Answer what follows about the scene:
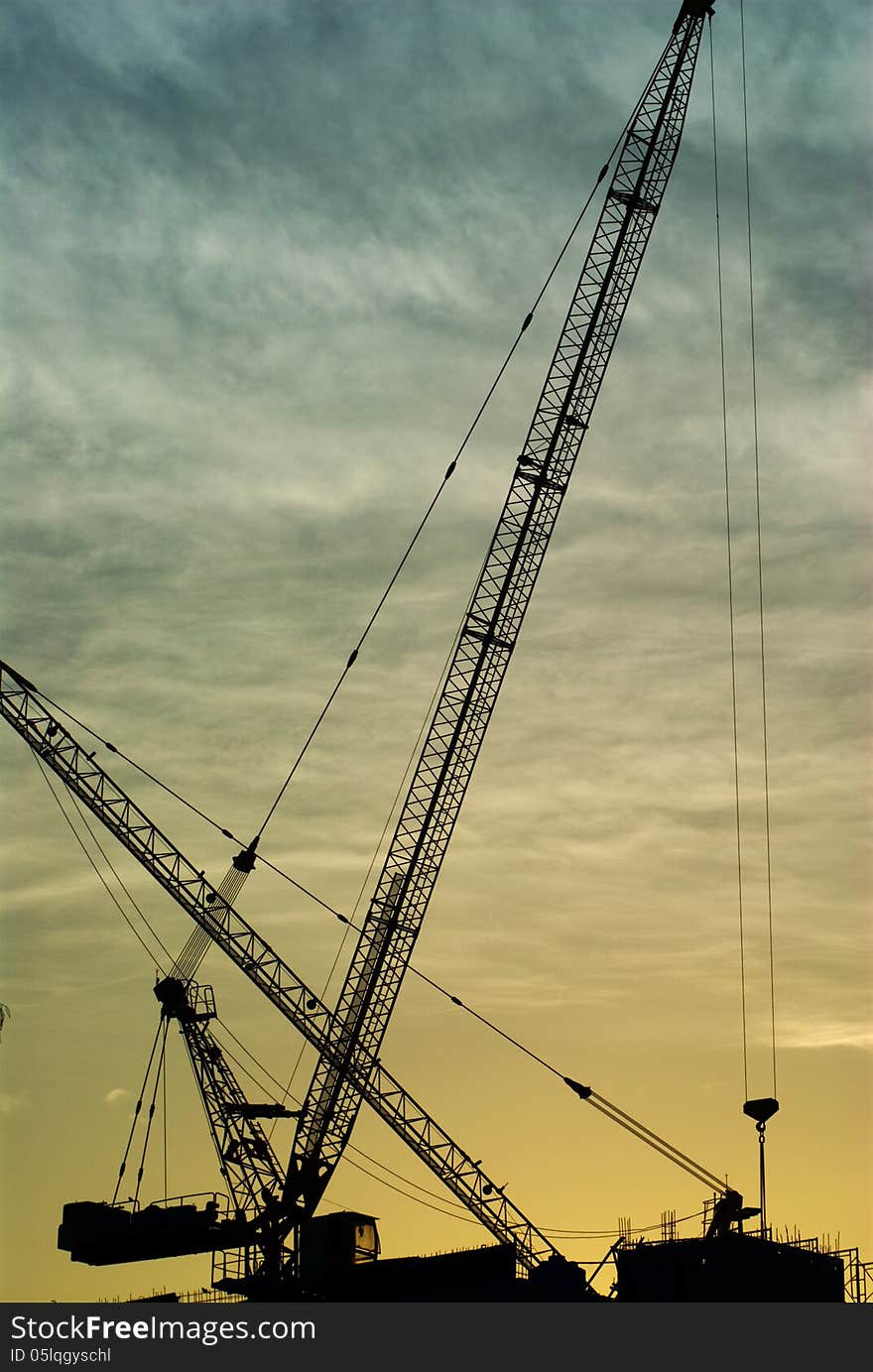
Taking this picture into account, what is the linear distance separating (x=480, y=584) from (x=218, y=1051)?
39.3 meters

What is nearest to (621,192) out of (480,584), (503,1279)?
(480,584)

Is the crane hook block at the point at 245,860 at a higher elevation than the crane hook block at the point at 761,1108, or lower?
higher

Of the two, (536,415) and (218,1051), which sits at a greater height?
(536,415)

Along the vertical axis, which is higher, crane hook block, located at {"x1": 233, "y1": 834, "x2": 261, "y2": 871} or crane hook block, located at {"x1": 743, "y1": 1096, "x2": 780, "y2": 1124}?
crane hook block, located at {"x1": 233, "y1": 834, "x2": 261, "y2": 871}

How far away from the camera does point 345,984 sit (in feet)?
424
